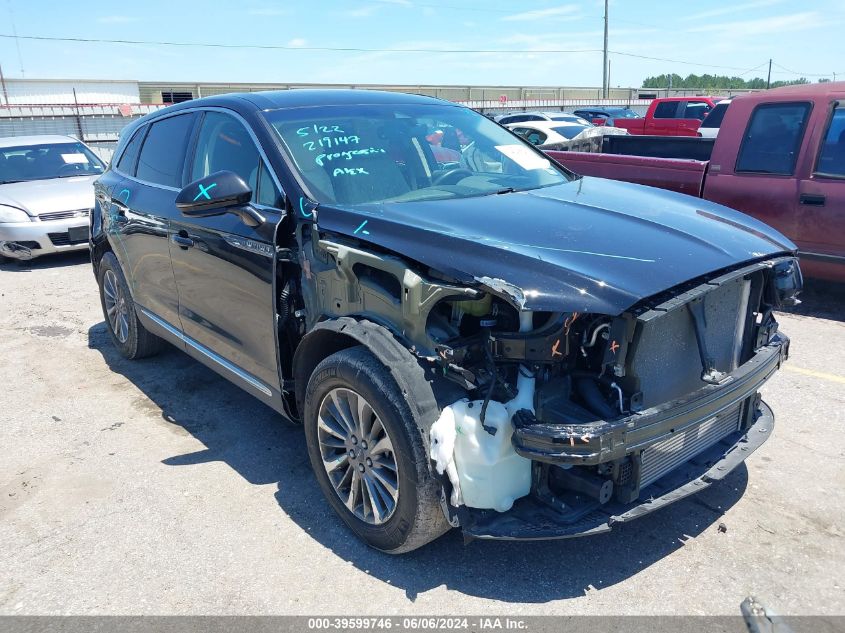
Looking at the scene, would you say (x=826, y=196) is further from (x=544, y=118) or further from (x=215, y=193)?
(x=544, y=118)

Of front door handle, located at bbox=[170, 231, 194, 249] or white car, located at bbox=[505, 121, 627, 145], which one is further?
white car, located at bbox=[505, 121, 627, 145]

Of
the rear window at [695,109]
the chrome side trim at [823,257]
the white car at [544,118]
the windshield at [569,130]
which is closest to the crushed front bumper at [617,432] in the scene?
the chrome side trim at [823,257]

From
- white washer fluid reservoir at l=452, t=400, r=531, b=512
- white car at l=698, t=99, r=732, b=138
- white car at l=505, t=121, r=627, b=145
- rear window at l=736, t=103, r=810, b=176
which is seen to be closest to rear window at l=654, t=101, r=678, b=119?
white car at l=505, t=121, r=627, b=145

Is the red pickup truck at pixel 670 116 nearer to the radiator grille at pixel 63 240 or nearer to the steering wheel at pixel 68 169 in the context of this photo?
the steering wheel at pixel 68 169

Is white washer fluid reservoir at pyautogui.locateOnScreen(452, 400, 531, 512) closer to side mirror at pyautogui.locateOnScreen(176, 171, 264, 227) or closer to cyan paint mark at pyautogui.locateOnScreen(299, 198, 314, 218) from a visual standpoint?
cyan paint mark at pyautogui.locateOnScreen(299, 198, 314, 218)

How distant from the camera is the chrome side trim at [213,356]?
3.77m

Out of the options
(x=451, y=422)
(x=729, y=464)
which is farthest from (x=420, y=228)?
(x=729, y=464)

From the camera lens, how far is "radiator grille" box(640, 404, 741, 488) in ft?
8.91

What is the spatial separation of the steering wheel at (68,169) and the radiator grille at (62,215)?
4.45ft

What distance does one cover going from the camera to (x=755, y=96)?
654cm

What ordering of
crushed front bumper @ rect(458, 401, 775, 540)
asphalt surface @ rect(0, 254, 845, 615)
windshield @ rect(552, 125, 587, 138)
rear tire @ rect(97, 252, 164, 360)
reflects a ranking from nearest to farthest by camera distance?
crushed front bumper @ rect(458, 401, 775, 540) < asphalt surface @ rect(0, 254, 845, 615) < rear tire @ rect(97, 252, 164, 360) < windshield @ rect(552, 125, 587, 138)

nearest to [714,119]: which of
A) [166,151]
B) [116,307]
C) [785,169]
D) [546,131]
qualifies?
[546,131]

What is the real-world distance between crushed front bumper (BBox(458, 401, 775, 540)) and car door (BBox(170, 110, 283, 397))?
1.45m

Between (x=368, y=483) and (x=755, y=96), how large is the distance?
5.61 meters
